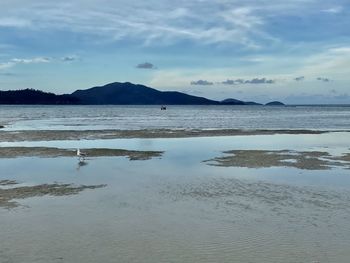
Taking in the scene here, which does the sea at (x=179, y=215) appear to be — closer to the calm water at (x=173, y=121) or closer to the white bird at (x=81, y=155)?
the white bird at (x=81, y=155)

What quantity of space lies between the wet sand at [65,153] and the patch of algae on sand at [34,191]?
357 inches

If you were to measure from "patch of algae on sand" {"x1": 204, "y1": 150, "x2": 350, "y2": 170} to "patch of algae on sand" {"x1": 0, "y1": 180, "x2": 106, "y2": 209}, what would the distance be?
8744mm

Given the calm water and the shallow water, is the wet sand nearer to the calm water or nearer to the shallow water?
the shallow water

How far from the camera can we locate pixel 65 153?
98.8 feet

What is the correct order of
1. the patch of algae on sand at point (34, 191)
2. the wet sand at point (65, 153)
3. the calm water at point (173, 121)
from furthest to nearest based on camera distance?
the calm water at point (173, 121) < the wet sand at point (65, 153) < the patch of algae on sand at point (34, 191)

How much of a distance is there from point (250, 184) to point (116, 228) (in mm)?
7750

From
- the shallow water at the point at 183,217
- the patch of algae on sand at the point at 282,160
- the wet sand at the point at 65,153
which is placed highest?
the patch of algae on sand at the point at 282,160

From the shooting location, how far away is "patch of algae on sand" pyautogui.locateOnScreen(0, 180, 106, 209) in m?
16.1

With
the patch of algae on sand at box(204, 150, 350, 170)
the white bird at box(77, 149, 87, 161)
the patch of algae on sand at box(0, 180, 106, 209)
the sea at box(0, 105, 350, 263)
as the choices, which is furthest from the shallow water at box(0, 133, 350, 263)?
the white bird at box(77, 149, 87, 161)

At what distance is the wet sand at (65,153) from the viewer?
28.9 m

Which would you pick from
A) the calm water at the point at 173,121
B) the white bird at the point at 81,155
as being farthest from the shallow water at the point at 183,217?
the calm water at the point at 173,121

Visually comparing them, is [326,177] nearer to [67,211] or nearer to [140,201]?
[140,201]

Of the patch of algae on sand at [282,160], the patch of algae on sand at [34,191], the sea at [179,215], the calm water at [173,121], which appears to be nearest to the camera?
the sea at [179,215]

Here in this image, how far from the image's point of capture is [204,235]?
12156 millimetres
